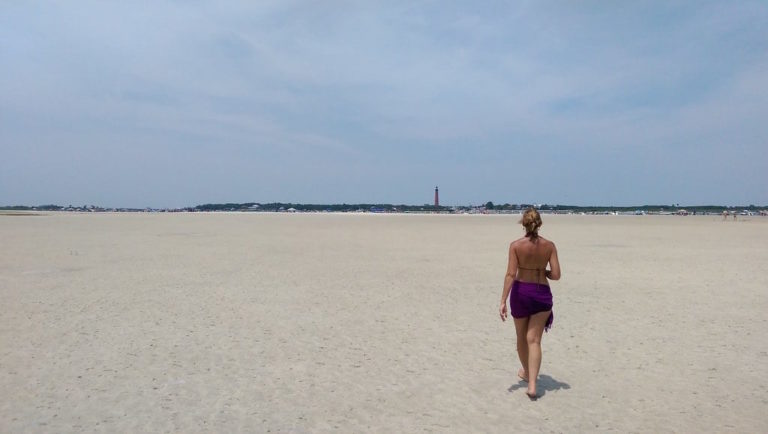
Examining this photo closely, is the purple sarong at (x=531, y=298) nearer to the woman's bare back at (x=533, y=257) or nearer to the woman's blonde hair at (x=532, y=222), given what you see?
the woman's bare back at (x=533, y=257)

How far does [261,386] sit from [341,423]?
54.3 inches

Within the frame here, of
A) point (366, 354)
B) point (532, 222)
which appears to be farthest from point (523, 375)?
point (366, 354)

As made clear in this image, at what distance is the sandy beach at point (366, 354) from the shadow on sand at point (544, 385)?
0.02 metres

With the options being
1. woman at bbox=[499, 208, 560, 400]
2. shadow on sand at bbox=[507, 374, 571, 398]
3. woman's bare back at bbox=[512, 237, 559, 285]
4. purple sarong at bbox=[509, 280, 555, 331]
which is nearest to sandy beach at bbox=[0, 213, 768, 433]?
shadow on sand at bbox=[507, 374, 571, 398]

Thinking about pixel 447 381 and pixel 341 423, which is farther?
pixel 447 381

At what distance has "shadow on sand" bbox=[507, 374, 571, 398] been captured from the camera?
228 inches

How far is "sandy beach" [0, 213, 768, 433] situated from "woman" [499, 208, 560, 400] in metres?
0.55

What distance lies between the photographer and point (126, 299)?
35.8 ft

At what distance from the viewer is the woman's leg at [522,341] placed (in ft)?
18.5

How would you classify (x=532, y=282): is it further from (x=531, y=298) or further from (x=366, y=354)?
(x=366, y=354)

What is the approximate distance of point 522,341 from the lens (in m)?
5.77

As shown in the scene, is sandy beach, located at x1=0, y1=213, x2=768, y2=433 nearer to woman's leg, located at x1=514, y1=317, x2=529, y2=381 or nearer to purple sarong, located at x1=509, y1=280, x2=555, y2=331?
woman's leg, located at x1=514, y1=317, x2=529, y2=381

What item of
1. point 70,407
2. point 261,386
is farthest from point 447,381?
point 70,407

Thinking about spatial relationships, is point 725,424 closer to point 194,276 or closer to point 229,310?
point 229,310
